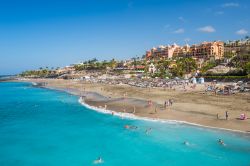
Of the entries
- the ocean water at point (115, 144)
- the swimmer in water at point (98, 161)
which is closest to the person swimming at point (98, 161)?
the swimmer in water at point (98, 161)

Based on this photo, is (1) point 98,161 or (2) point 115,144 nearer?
(1) point 98,161

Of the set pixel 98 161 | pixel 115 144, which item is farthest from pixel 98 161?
pixel 115 144

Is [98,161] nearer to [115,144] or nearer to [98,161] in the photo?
[98,161]

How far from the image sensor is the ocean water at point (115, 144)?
20.7 metres

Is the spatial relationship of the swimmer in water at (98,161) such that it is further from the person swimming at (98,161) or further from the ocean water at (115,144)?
the ocean water at (115,144)

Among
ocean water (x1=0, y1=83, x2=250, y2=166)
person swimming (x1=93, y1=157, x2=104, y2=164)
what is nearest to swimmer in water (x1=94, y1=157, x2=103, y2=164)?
person swimming (x1=93, y1=157, x2=104, y2=164)

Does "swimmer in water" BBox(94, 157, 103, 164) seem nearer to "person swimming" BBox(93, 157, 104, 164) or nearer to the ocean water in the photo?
"person swimming" BBox(93, 157, 104, 164)

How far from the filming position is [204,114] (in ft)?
104

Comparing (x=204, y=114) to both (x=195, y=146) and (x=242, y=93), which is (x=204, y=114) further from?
(x=242, y=93)

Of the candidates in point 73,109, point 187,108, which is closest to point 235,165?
point 187,108

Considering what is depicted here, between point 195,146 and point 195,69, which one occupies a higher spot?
point 195,69

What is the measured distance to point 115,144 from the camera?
A: 2473 cm

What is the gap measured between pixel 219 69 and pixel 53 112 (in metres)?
48.2

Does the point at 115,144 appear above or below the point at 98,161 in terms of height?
above
